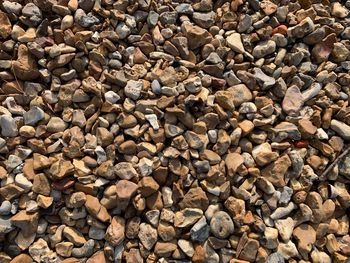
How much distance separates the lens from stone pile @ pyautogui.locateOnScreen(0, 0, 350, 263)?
1.93m

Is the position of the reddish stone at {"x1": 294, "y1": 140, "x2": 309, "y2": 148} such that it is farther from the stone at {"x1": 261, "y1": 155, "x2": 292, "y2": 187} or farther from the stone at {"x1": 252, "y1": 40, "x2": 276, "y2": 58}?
the stone at {"x1": 252, "y1": 40, "x2": 276, "y2": 58}

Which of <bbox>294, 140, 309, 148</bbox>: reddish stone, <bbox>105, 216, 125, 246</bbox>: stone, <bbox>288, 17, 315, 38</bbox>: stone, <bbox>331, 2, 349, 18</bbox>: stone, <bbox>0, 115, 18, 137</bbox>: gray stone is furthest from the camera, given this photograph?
<bbox>331, 2, 349, 18</bbox>: stone

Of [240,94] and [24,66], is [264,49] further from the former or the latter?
[24,66]

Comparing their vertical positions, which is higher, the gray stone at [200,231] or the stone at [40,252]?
the gray stone at [200,231]

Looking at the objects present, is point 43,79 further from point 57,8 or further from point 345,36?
point 345,36

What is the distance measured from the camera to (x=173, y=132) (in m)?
2.01

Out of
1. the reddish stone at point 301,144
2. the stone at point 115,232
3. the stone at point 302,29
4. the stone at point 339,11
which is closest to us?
the stone at point 115,232

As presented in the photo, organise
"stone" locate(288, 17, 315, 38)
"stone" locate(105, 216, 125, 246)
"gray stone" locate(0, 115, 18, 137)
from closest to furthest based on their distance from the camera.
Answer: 1. "stone" locate(105, 216, 125, 246)
2. "gray stone" locate(0, 115, 18, 137)
3. "stone" locate(288, 17, 315, 38)

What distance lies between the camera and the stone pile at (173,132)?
6.32 ft

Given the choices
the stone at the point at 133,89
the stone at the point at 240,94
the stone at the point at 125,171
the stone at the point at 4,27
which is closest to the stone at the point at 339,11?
the stone at the point at 240,94

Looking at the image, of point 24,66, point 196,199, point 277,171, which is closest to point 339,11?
point 277,171

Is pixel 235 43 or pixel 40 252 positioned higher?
pixel 235 43

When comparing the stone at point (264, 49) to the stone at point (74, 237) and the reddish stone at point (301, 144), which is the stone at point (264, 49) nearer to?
the reddish stone at point (301, 144)

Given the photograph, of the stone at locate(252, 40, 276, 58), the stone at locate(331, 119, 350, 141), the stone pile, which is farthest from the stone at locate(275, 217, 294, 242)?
the stone at locate(252, 40, 276, 58)
